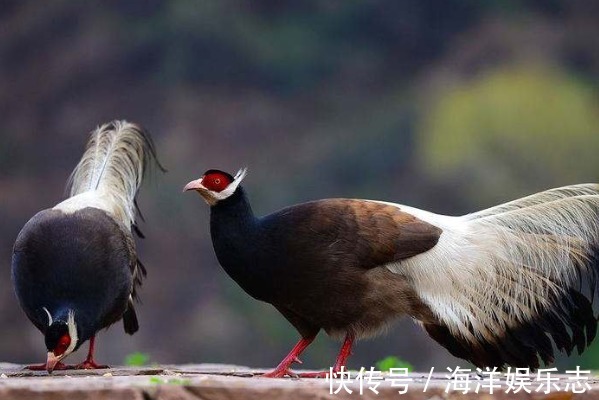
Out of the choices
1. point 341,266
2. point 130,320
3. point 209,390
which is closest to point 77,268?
point 130,320

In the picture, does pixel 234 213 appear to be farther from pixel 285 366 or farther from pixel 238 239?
pixel 285 366

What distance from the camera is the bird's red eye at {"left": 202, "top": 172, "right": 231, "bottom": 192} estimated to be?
177 inches

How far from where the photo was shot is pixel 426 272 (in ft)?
14.6

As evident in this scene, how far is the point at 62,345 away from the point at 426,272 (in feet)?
4.51

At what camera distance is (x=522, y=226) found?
14.9 feet

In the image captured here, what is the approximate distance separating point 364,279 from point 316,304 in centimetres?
20

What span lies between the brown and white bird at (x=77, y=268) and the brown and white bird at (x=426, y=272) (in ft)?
1.98

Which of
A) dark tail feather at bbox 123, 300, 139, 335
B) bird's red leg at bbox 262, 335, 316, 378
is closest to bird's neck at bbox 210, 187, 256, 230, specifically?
bird's red leg at bbox 262, 335, 316, 378

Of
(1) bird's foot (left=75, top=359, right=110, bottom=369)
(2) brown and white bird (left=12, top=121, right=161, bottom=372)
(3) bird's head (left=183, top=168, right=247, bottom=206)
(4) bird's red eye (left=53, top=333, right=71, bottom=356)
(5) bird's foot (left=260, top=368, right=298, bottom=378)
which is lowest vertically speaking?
(1) bird's foot (left=75, top=359, right=110, bottom=369)

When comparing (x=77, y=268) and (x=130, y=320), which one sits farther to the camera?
(x=130, y=320)

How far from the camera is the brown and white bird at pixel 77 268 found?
4645 millimetres

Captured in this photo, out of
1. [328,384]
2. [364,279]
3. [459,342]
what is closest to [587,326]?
[459,342]

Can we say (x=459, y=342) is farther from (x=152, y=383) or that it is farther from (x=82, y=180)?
(x=82, y=180)

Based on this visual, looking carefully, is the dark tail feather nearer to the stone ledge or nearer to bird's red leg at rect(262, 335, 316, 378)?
bird's red leg at rect(262, 335, 316, 378)
